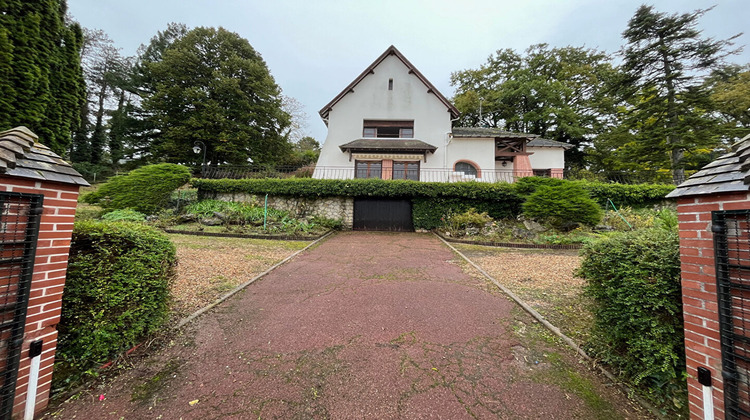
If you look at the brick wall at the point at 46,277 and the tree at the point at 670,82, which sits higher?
the tree at the point at 670,82

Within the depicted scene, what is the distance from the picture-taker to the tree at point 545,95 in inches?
848

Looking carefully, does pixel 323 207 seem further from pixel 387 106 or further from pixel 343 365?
pixel 343 365

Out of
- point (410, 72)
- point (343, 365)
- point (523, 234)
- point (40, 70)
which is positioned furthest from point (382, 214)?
point (40, 70)

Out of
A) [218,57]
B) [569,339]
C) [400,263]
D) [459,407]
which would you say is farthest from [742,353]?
[218,57]

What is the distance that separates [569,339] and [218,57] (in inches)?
1129

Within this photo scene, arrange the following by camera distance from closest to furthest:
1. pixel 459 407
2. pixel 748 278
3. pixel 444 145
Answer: pixel 748 278
pixel 459 407
pixel 444 145

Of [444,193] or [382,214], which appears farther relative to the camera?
[382,214]

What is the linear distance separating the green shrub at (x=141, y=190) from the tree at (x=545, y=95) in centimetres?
2243

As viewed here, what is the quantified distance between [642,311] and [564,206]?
845 cm

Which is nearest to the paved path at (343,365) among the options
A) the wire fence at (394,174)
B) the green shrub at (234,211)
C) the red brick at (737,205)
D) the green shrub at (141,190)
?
the red brick at (737,205)

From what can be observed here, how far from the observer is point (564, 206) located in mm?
8984

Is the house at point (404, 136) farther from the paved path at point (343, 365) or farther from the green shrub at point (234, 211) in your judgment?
the paved path at point (343, 365)

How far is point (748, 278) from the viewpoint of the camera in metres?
1.56

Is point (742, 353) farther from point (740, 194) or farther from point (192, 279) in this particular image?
point (192, 279)
